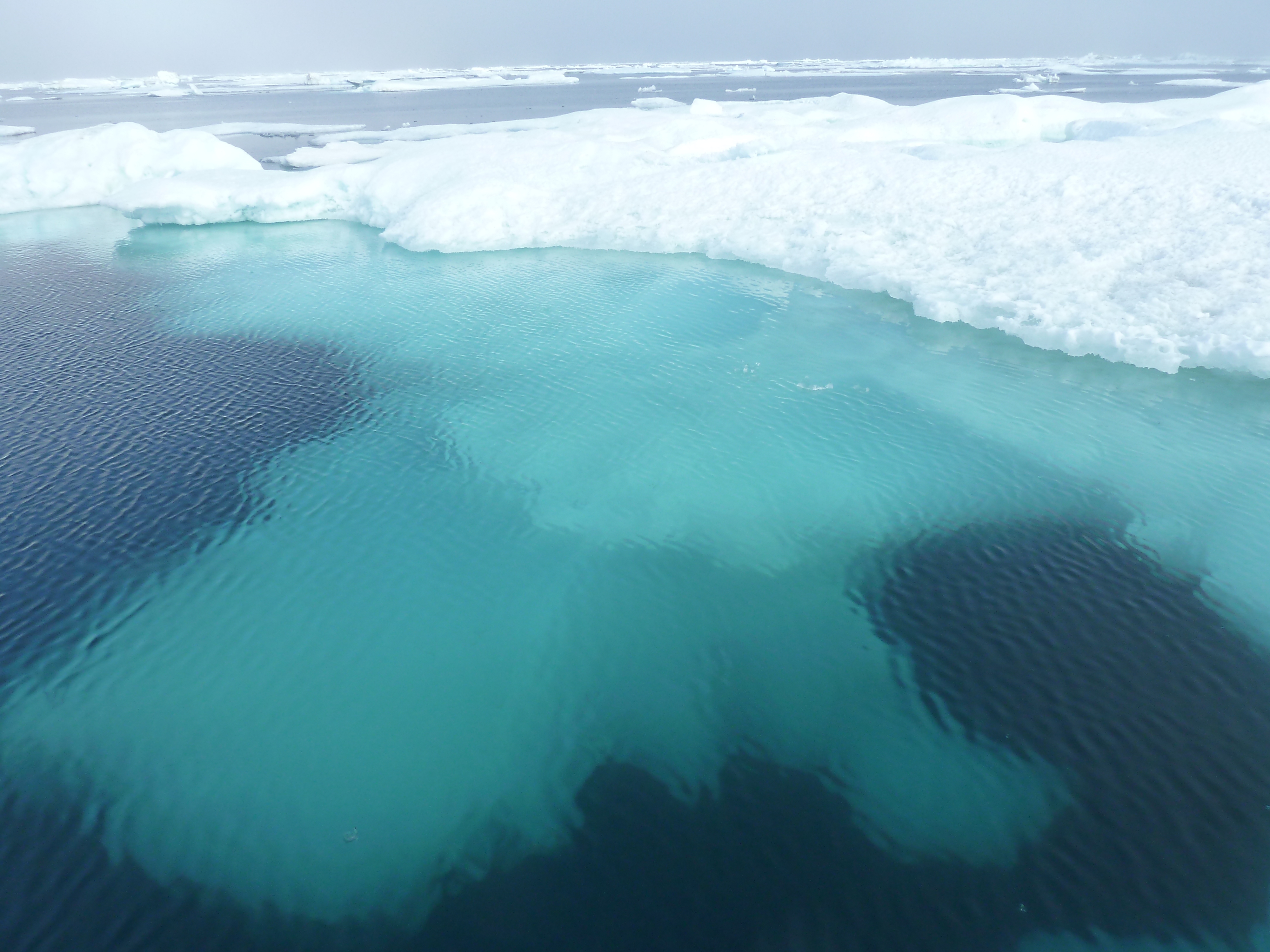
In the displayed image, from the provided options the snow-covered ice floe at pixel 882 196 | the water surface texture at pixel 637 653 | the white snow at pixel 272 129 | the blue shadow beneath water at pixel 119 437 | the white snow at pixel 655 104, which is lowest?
the water surface texture at pixel 637 653

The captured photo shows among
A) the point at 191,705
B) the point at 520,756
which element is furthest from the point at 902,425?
the point at 191,705

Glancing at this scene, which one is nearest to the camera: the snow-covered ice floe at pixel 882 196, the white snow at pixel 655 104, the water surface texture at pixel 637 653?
the water surface texture at pixel 637 653

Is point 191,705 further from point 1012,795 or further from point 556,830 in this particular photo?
point 1012,795

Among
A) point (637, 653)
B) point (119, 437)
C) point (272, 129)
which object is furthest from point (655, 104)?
point (637, 653)

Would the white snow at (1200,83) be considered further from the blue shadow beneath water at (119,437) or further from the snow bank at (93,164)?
the blue shadow beneath water at (119,437)

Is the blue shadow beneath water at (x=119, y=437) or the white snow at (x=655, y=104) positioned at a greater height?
the white snow at (x=655, y=104)

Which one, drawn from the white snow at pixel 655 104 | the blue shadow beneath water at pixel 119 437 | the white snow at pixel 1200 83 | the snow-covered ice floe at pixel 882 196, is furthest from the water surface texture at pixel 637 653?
the white snow at pixel 1200 83

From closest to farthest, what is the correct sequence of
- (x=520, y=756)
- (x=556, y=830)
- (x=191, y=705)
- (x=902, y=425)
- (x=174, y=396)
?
(x=556, y=830), (x=520, y=756), (x=191, y=705), (x=902, y=425), (x=174, y=396)
